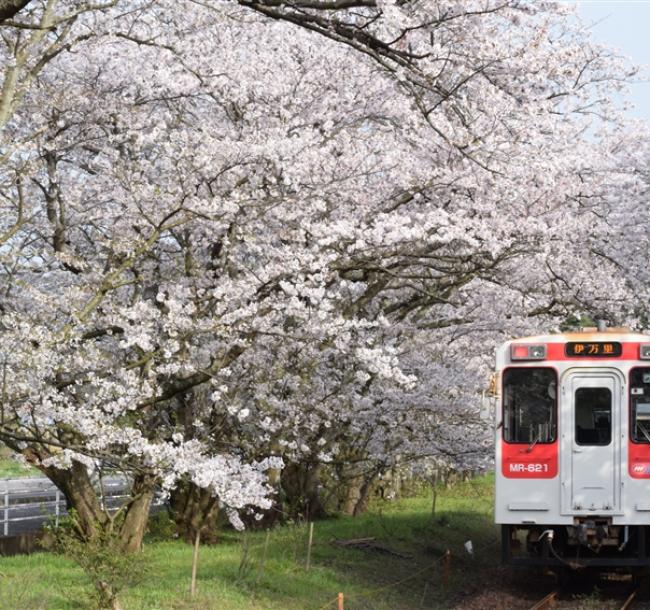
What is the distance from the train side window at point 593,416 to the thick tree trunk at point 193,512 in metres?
5.79

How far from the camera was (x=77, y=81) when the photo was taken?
13.5 metres

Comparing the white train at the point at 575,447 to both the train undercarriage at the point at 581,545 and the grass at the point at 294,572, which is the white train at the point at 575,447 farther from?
the grass at the point at 294,572

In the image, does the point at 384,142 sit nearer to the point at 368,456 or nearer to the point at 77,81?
the point at 77,81

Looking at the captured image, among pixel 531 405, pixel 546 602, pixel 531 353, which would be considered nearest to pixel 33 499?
pixel 546 602

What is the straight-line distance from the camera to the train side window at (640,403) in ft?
40.3

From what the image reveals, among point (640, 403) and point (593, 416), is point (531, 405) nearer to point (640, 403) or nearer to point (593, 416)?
point (593, 416)

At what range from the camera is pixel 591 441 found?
490 inches

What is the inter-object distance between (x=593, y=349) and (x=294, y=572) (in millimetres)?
4602

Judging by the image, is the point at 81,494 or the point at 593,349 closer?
the point at 593,349

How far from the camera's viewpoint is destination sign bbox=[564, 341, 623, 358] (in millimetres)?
12391

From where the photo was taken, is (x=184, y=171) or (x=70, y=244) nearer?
(x=184, y=171)

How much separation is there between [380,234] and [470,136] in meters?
2.76

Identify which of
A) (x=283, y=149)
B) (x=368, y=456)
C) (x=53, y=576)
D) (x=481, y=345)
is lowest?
(x=53, y=576)

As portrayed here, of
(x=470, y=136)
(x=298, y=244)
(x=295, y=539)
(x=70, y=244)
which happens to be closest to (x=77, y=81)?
(x=70, y=244)
